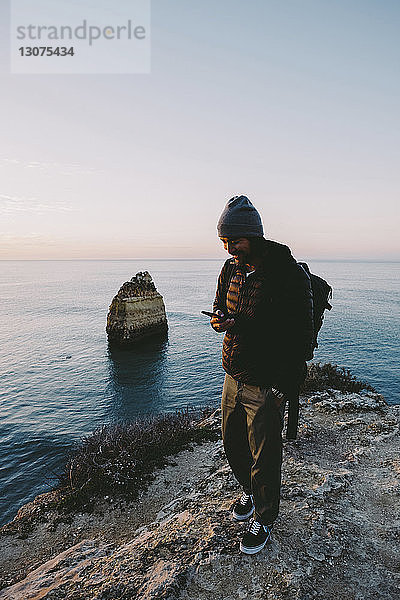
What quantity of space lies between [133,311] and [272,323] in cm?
3085

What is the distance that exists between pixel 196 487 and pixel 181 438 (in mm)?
3221

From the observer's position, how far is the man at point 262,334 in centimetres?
375

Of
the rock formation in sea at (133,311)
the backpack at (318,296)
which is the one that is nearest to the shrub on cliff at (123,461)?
the backpack at (318,296)

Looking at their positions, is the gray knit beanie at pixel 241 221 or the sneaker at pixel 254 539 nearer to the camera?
the gray knit beanie at pixel 241 221

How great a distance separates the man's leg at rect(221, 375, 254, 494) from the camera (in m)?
4.37

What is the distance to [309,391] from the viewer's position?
47.6 ft

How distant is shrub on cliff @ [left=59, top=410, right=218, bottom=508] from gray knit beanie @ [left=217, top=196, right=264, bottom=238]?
282 inches

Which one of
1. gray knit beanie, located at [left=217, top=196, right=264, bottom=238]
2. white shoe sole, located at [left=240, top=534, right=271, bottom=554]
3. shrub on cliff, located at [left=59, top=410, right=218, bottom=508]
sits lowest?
shrub on cliff, located at [left=59, top=410, right=218, bottom=508]

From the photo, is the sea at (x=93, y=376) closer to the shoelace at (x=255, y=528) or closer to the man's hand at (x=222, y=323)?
the shoelace at (x=255, y=528)

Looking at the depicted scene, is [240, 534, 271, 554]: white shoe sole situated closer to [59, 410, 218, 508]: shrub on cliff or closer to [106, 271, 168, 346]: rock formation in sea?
[59, 410, 218, 508]: shrub on cliff

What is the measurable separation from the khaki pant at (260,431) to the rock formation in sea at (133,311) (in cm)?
2875

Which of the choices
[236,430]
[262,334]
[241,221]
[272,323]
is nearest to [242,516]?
[236,430]

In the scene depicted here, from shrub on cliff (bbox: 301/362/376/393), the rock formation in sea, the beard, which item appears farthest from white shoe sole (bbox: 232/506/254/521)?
the rock formation in sea

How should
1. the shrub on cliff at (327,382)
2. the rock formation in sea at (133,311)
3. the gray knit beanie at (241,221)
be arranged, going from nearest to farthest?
the gray knit beanie at (241,221) < the shrub on cliff at (327,382) < the rock formation in sea at (133,311)
